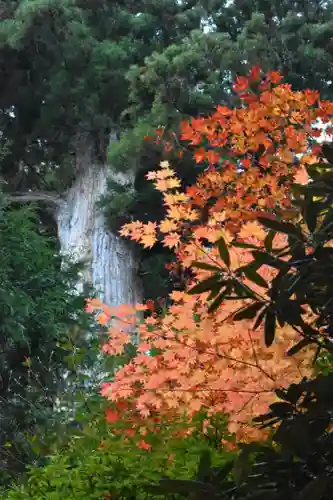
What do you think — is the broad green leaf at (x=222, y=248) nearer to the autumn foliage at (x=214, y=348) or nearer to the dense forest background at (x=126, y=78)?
the autumn foliage at (x=214, y=348)

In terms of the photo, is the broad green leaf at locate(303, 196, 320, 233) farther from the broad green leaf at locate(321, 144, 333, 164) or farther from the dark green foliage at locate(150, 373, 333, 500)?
the dark green foliage at locate(150, 373, 333, 500)

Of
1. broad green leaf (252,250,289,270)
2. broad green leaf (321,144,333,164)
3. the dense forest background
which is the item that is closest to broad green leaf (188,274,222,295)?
broad green leaf (252,250,289,270)

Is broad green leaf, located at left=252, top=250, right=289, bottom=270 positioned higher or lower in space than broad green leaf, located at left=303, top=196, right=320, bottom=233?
lower

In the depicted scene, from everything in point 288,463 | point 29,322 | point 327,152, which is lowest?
point 288,463

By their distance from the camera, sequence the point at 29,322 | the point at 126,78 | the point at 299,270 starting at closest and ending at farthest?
the point at 299,270 → the point at 29,322 → the point at 126,78

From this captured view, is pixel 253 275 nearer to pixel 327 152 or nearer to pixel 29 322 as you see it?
pixel 327 152

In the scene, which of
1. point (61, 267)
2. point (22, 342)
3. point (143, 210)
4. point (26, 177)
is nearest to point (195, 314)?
point (22, 342)

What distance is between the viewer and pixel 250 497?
1478 mm

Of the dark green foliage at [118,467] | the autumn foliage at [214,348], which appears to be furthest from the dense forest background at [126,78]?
the dark green foliage at [118,467]

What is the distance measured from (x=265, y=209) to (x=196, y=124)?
3.39 feet

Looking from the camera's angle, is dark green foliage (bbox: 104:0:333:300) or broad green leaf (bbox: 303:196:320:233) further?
dark green foliage (bbox: 104:0:333:300)

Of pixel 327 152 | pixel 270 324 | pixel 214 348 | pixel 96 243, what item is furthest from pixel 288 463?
pixel 96 243

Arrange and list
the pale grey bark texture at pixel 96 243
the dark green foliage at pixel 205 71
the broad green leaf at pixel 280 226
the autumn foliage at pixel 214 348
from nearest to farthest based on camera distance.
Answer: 1. the broad green leaf at pixel 280 226
2. the autumn foliage at pixel 214 348
3. the dark green foliage at pixel 205 71
4. the pale grey bark texture at pixel 96 243

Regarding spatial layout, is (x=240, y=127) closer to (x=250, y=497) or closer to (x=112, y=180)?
(x=112, y=180)
